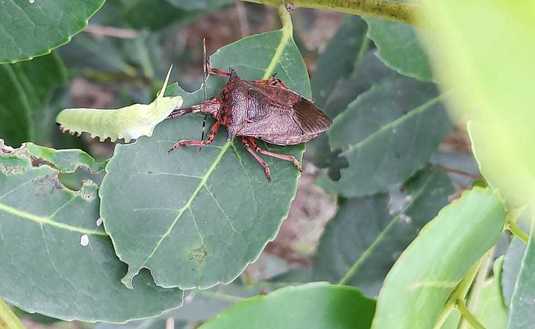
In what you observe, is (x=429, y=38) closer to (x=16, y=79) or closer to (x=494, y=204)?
(x=494, y=204)

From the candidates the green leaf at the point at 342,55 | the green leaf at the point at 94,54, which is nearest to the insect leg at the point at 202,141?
the green leaf at the point at 342,55

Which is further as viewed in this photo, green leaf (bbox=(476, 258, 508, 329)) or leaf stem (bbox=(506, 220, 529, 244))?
green leaf (bbox=(476, 258, 508, 329))

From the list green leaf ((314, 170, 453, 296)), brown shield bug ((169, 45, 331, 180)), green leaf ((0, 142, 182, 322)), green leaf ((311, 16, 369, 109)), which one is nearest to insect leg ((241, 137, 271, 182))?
brown shield bug ((169, 45, 331, 180))

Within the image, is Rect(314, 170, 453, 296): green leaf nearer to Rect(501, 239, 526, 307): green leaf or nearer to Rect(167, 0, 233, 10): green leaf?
Rect(501, 239, 526, 307): green leaf

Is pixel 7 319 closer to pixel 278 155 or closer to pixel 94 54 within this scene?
pixel 278 155

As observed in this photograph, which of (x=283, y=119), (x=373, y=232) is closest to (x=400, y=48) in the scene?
(x=283, y=119)
